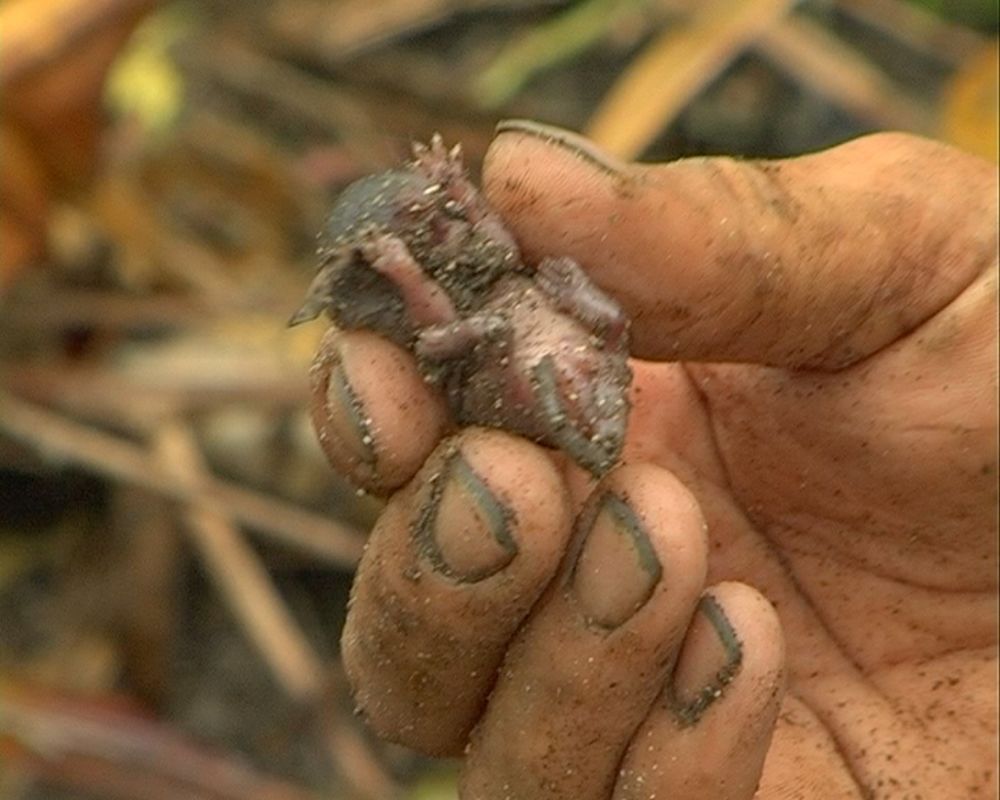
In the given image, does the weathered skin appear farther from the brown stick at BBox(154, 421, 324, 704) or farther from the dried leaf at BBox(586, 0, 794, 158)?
the brown stick at BBox(154, 421, 324, 704)

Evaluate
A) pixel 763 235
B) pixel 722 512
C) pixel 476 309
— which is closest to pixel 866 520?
pixel 722 512

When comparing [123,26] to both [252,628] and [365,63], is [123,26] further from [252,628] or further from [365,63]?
[365,63]

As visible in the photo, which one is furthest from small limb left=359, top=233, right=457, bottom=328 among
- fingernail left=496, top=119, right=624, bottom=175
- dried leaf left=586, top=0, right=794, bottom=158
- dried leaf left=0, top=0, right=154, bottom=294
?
dried leaf left=0, top=0, right=154, bottom=294

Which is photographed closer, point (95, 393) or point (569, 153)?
point (569, 153)

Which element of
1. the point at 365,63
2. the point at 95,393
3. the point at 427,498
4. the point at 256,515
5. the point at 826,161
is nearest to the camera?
the point at 427,498

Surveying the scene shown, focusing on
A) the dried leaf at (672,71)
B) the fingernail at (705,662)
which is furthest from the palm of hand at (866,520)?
the dried leaf at (672,71)

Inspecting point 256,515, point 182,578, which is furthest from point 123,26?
point 182,578

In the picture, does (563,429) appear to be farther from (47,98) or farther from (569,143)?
(47,98)

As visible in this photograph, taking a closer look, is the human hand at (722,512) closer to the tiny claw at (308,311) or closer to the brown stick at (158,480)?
the tiny claw at (308,311)
